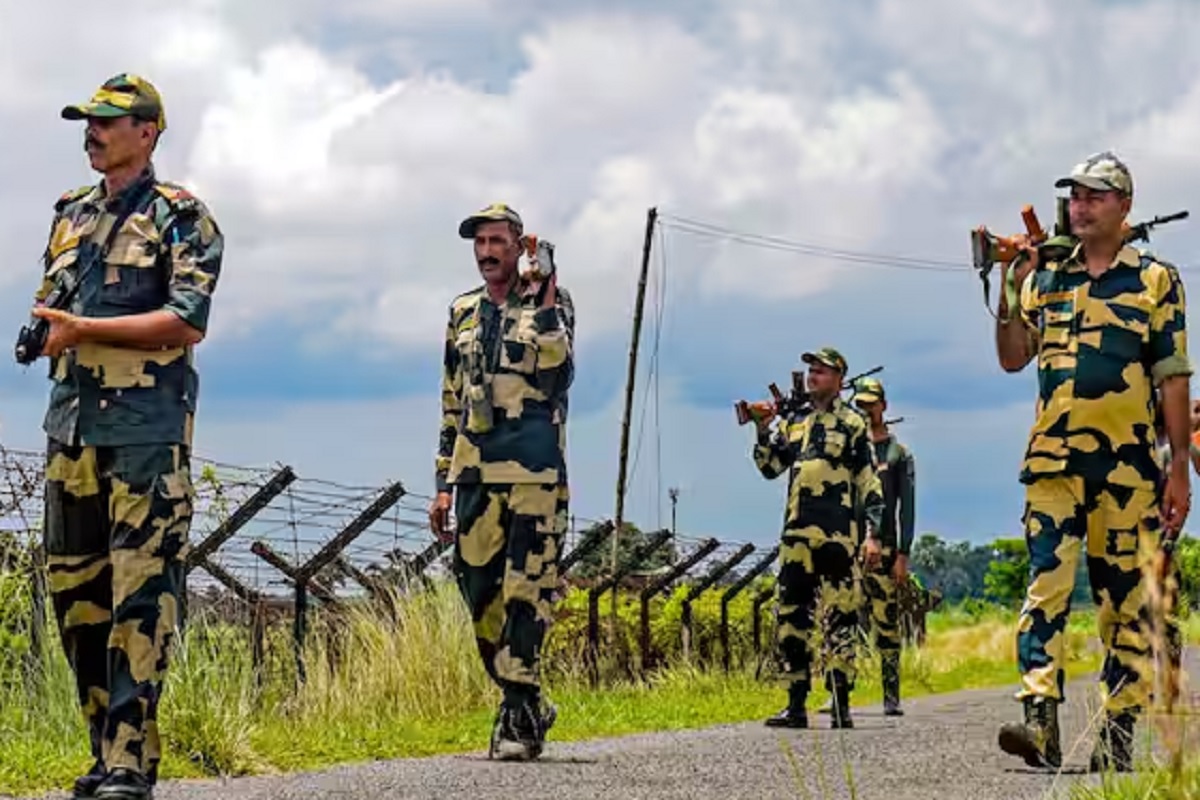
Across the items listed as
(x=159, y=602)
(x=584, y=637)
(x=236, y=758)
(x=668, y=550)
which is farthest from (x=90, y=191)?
(x=668, y=550)

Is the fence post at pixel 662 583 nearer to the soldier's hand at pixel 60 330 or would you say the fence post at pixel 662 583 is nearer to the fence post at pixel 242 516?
the fence post at pixel 242 516

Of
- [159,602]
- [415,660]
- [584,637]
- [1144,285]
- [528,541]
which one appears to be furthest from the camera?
[584,637]

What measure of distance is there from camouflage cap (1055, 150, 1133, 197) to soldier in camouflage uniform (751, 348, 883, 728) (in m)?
4.04

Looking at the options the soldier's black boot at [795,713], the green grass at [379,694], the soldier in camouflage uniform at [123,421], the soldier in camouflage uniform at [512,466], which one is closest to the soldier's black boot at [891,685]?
the green grass at [379,694]

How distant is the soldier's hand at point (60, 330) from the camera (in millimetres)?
5867

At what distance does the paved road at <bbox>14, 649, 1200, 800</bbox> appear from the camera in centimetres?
679

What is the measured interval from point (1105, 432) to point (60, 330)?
371 centimetres

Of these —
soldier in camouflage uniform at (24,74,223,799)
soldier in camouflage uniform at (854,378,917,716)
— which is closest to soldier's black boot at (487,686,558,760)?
soldier in camouflage uniform at (24,74,223,799)

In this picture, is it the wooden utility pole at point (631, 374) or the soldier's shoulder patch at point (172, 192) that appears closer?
the soldier's shoulder patch at point (172, 192)

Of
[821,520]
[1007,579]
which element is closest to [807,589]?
[821,520]

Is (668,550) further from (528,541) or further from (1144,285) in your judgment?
(1144,285)

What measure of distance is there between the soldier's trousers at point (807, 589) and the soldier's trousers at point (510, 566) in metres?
2.88

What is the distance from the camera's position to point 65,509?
238 inches

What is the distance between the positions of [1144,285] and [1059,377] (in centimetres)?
45
